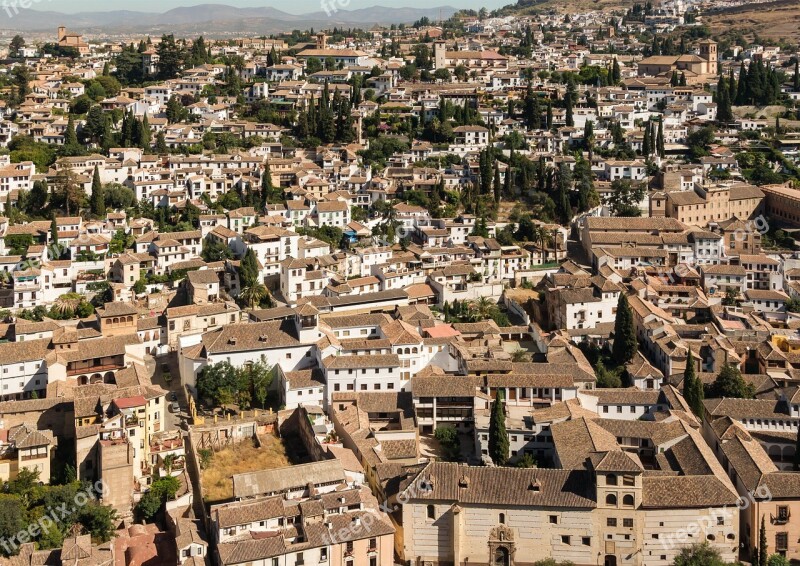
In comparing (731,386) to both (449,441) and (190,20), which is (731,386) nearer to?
(449,441)

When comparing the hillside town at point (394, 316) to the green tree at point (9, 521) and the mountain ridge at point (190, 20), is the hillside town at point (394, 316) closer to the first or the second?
the green tree at point (9, 521)

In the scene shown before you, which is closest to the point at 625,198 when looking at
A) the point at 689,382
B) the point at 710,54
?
the point at 689,382

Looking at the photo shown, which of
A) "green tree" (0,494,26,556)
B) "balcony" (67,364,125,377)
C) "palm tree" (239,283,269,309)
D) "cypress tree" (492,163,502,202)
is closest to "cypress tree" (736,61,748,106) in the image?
"cypress tree" (492,163,502,202)

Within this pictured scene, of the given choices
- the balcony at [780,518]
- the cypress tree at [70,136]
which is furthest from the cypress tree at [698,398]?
the cypress tree at [70,136]

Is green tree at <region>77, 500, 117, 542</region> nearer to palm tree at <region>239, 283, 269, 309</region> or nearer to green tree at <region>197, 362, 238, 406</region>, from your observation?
green tree at <region>197, 362, 238, 406</region>

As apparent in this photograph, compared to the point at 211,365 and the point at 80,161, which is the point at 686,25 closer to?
the point at 80,161

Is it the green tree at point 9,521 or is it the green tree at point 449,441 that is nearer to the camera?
the green tree at point 9,521
